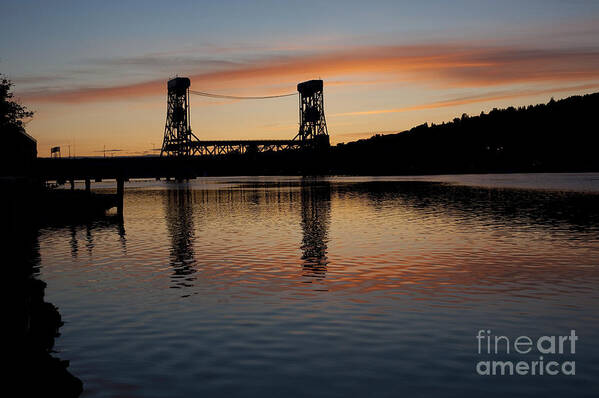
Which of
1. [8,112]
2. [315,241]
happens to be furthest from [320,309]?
[8,112]

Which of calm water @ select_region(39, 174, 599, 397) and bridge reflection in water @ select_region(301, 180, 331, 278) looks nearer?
calm water @ select_region(39, 174, 599, 397)

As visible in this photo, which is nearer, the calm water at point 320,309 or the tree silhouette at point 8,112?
the calm water at point 320,309

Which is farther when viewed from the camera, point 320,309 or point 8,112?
point 8,112

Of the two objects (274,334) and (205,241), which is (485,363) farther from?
(205,241)

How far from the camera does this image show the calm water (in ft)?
36.8

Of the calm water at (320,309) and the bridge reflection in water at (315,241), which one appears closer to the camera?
the calm water at (320,309)

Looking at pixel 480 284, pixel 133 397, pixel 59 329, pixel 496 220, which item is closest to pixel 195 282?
pixel 59 329

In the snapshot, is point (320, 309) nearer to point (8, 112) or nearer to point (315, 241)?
point (315, 241)

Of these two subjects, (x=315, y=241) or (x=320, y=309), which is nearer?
(x=320, y=309)

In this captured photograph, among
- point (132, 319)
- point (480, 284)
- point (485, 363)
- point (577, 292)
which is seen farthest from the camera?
point (480, 284)

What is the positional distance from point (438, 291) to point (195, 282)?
8031mm

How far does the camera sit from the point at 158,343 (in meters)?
13.6

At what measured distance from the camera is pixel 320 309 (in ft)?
54.7

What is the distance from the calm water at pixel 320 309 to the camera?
11.2 metres
